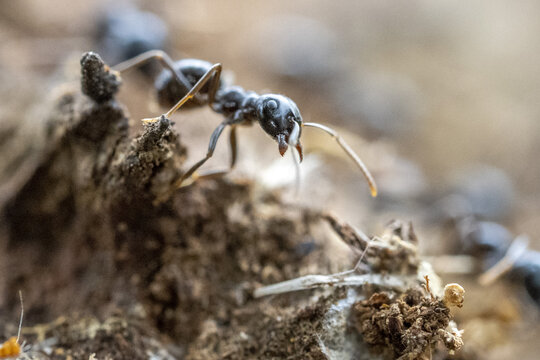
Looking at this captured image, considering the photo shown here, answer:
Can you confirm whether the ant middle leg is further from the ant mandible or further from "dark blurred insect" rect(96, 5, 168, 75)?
"dark blurred insect" rect(96, 5, 168, 75)

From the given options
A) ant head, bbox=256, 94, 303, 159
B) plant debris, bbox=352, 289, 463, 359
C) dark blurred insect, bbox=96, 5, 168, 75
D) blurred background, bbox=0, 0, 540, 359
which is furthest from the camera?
dark blurred insect, bbox=96, 5, 168, 75

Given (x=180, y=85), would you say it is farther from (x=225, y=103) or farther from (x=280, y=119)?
(x=280, y=119)

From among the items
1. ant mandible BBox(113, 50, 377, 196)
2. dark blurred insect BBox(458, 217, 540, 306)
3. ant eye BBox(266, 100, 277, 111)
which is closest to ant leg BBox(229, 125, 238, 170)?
ant mandible BBox(113, 50, 377, 196)

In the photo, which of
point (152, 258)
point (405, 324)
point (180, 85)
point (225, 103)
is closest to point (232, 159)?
point (225, 103)

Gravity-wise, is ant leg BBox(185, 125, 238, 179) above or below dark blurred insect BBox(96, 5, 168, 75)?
below

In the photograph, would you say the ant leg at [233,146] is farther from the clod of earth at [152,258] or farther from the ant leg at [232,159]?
the clod of earth at [152,258]

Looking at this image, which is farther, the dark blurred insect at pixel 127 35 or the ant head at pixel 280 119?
the dark blurred insect at pixel 127 35

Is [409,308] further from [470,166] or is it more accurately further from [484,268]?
[470,166]

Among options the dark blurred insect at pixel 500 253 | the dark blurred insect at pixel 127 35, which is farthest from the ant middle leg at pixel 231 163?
the dark blurred insect at pixel 500 253
